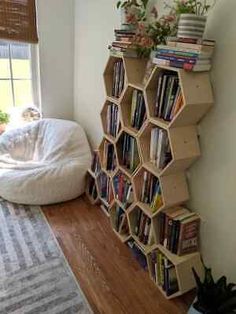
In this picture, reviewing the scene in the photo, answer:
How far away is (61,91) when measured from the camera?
3035 millimetres

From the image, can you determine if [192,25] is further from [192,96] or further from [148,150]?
[148,150]

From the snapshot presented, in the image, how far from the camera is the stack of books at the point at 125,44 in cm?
162

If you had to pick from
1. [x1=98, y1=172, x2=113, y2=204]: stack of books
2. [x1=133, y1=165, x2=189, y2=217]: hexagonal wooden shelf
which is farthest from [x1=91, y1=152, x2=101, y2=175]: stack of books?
[x1=133, y1=165, x2=189, y2=217]: hexagonal wooden shelf

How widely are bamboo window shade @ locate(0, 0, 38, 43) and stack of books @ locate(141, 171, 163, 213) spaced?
193 cm

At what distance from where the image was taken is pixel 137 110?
5.61ft

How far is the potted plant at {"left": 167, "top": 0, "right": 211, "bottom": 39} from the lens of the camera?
1.23 metres

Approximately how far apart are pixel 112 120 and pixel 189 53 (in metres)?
0.86

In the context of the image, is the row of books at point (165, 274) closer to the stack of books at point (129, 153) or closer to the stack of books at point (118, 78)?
the stack of books at point (129, 153)

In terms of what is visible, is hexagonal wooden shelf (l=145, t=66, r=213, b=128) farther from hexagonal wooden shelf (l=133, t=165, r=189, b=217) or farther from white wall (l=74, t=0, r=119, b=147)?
white wall (l=74, t=0, r=119, b=147)

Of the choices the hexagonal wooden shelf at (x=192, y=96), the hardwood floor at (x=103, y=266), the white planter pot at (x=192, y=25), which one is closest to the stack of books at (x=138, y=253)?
the hardwood floor at (x=103, y=266)

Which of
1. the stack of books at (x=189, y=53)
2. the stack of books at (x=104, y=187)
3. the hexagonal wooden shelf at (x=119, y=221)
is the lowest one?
the hexagonal wooden shelf at (x=119, y=221)

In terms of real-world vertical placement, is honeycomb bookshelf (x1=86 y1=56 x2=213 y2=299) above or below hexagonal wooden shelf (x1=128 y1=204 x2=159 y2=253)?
Result: above

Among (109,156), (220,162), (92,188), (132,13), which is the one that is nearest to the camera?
(220,162)

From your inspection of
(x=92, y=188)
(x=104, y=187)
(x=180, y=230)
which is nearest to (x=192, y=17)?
(x=180, y=230)
